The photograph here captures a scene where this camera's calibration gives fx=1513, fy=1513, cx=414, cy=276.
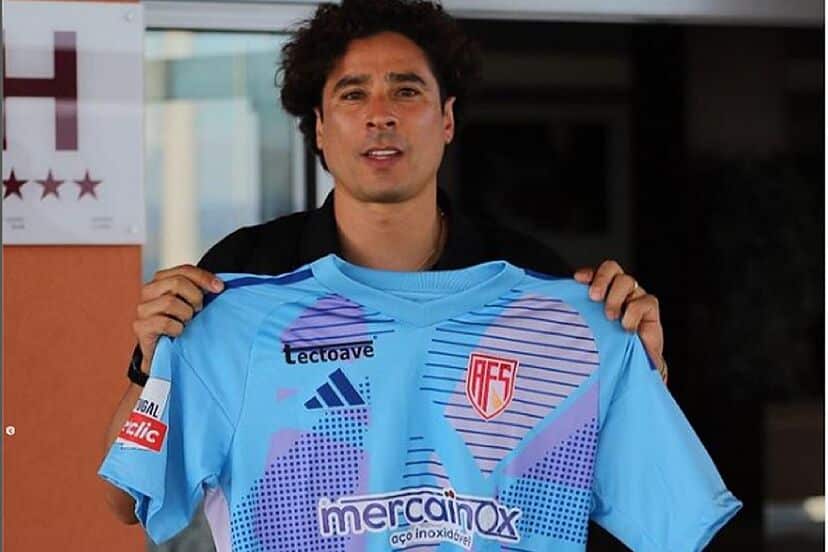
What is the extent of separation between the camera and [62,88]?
3.14 m

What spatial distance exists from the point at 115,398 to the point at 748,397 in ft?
9.90

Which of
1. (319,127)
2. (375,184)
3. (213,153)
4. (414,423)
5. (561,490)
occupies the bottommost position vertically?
(561,490)

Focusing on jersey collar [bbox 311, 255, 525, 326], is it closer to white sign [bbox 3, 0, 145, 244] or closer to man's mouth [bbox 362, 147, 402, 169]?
man's mouth [bbox 362, 147, 402, 169]

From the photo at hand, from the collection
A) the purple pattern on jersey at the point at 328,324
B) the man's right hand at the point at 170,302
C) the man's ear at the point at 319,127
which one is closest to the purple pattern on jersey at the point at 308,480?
the purple pattern on jersey at the point at 328,324

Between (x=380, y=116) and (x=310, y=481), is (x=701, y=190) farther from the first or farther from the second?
(x=310, y=481)

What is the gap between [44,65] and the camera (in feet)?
10.3

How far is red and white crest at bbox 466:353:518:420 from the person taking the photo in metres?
2.21

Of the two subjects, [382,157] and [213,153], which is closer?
[382,157]

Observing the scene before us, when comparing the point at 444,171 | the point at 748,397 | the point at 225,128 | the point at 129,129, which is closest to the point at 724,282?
the point at 748,397

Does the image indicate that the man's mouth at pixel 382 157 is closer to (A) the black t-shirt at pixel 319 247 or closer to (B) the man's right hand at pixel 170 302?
(A) the black t-shirt at pixel 319 247

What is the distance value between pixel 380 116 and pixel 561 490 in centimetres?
61

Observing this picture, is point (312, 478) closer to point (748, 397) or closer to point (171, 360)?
point (171, 360)

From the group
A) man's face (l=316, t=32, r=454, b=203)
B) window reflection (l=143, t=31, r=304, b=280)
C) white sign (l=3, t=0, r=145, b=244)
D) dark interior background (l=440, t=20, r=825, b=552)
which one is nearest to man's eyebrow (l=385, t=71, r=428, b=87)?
man's face (l=316, t=32, r=454, b=203)

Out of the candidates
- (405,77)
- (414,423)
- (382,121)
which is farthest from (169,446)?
(405,77)
